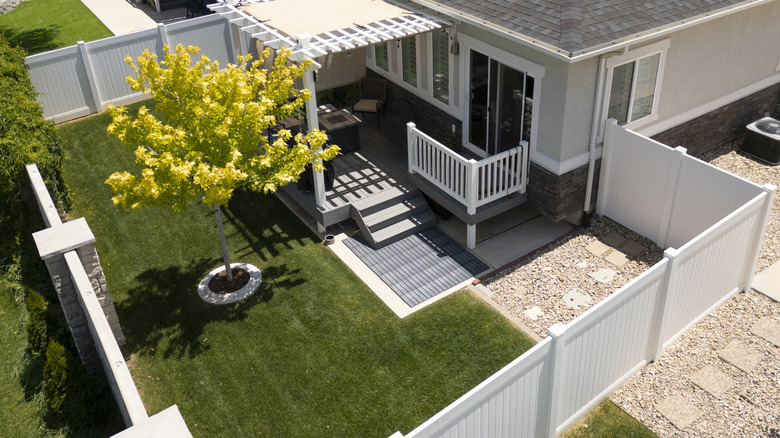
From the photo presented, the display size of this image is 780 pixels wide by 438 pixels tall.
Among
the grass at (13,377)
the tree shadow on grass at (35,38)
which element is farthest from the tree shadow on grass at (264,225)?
the tree shadow on grass at (35,38)

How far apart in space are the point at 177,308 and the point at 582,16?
26.9 ft

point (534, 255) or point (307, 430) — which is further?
point (534, 255)

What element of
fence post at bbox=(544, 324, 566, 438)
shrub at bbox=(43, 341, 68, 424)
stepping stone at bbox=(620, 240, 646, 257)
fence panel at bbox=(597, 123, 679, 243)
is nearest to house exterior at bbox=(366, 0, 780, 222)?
fence panel at bbox=(597, 123, 679, 243)

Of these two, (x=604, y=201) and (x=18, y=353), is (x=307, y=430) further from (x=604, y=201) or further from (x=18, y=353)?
(x=604, y=201)

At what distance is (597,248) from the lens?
11.9 m

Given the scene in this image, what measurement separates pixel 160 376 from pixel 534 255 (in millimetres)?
6598

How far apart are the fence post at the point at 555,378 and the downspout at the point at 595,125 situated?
515 centimetres

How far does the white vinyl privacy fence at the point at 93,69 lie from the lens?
16.5m

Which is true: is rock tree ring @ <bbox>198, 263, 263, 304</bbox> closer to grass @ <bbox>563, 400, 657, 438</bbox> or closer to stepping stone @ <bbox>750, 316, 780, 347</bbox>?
grass @ <bbox>563, 400, 657, 438</bbox>

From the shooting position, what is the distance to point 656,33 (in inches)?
421

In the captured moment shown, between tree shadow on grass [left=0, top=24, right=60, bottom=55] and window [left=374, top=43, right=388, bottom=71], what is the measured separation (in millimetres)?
12309

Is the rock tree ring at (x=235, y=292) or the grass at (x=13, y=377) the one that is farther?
the rock tree ring at (x=235, y=292)

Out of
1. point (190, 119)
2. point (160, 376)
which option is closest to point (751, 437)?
point (160, 376)

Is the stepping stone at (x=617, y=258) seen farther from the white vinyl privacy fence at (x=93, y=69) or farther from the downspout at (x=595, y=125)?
the white vinyl privacy fence at (x=93, y=69)
